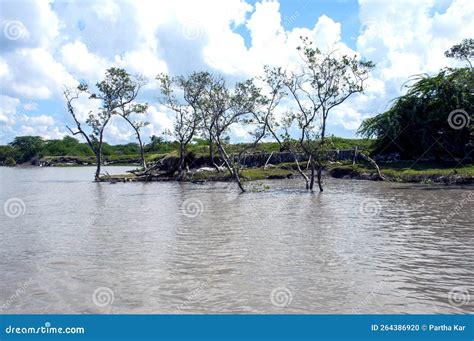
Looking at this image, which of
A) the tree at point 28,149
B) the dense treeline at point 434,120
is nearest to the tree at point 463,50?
the dense treeline at point 434,120

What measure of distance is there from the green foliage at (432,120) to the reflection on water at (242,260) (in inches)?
1201

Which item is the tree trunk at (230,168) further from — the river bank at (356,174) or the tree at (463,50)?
the tree at (463,50)

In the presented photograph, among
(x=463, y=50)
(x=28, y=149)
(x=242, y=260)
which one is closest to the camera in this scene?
(x=242, y=260)

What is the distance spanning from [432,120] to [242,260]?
49.6 m

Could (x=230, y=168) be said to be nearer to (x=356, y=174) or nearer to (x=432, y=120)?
(x=356, y=174)

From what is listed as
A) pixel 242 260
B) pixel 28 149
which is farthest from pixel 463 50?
pixel 28 149

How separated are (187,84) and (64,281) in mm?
49827

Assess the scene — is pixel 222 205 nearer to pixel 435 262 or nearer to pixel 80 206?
pixel 80 206

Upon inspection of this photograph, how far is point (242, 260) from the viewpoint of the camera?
50.3 ft

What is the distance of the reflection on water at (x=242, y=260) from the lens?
11.1 m

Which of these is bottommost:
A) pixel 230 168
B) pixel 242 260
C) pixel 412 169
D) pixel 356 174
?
pixel 242 260

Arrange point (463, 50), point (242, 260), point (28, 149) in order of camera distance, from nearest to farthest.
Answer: point (242, 260)
point (463, 50)
point (28, 149)

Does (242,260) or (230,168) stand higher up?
(230,168)

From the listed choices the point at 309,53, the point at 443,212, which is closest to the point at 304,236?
the point at 443,212
